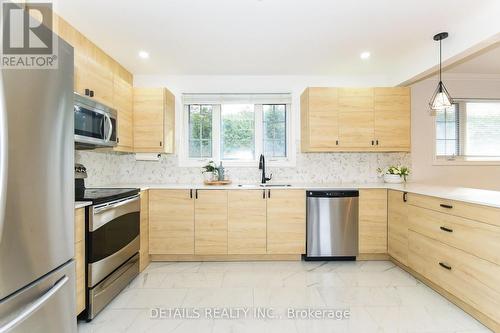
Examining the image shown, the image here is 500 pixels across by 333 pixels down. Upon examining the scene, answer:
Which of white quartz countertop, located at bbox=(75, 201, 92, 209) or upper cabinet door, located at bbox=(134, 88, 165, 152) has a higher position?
upper cabinet door, located at bbox=(134, 88, 165, 152)

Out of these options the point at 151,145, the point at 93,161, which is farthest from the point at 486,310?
the point at 93,161

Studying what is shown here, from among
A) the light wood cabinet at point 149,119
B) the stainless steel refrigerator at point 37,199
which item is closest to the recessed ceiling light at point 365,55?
the light wood cabinet at point 149,119

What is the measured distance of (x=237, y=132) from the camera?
12.6 feet

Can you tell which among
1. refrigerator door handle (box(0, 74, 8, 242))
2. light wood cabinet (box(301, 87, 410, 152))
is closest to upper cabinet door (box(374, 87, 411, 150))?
light wood cabinet (box(301, 87, 410, 152))

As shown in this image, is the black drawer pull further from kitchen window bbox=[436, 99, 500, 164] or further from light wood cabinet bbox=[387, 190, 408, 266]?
kitchen window bbox=[436, 99, 500, 164]

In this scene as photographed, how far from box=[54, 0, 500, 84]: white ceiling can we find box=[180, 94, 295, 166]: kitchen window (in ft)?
2.01

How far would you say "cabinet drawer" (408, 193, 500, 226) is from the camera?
6.06ft

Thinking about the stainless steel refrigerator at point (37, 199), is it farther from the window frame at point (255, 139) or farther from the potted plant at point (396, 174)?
the potted plant at point (396, 174)

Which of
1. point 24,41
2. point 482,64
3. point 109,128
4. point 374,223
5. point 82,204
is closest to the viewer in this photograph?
point 24,41

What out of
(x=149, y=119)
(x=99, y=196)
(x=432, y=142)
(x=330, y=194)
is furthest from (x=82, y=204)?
(x=432, y=142)

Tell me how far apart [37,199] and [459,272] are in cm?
276

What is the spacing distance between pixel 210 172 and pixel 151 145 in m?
0.81

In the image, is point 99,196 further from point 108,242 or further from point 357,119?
point 357,119

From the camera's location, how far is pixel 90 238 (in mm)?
1962
